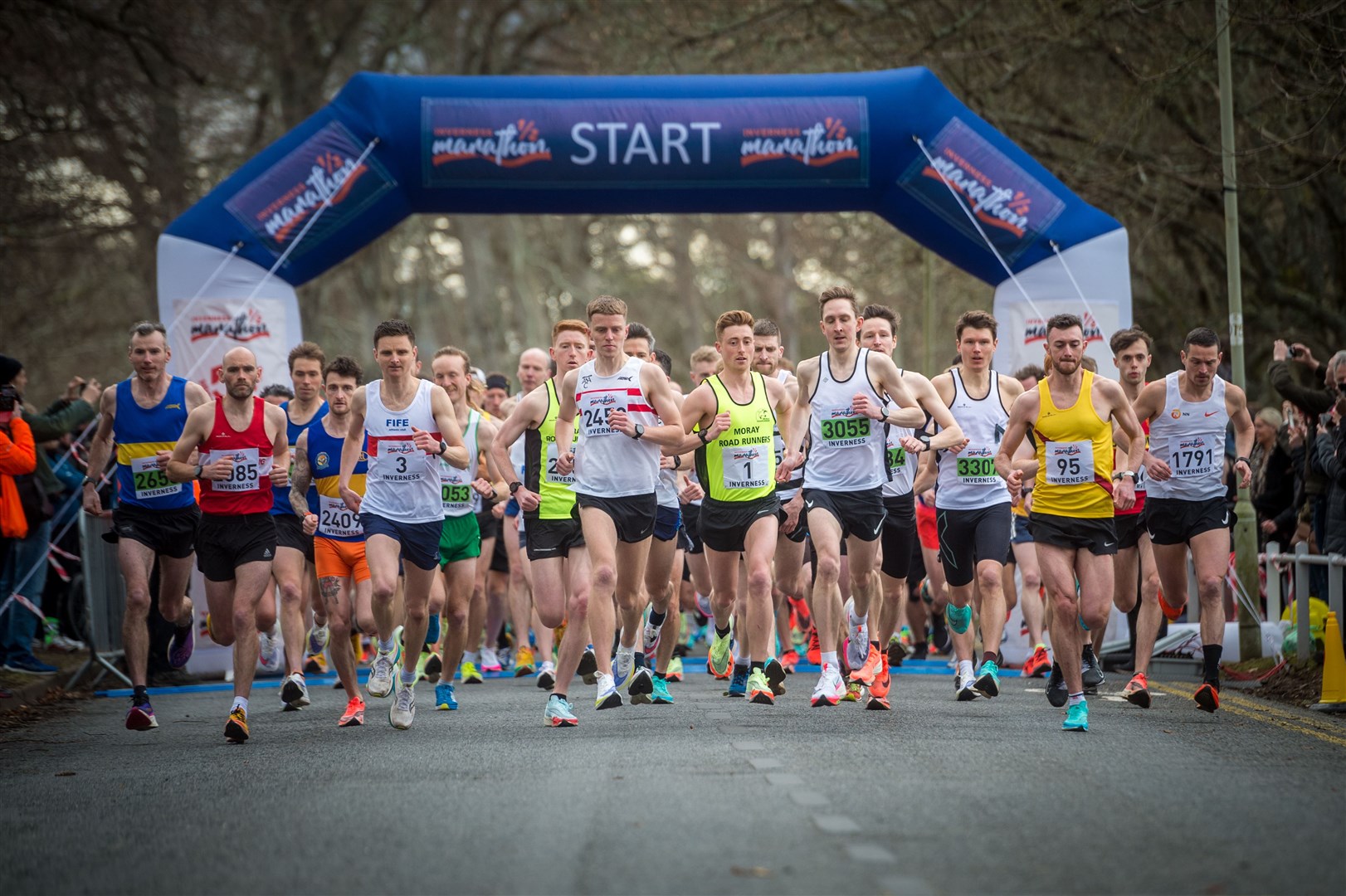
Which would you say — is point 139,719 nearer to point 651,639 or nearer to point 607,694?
point 607,694

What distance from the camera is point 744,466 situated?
11.2 meters

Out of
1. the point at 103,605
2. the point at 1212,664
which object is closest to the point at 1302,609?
the point at 1212,664

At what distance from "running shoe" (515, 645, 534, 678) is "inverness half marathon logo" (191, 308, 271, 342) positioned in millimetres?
3738

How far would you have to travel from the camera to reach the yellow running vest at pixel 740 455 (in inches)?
441

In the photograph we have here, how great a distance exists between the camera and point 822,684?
35.8 feet

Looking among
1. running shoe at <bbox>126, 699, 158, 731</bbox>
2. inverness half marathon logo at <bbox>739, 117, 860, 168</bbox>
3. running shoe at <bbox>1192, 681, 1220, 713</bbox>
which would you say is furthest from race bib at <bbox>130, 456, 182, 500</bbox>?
inverness half marathon logo at <bbox>739, 117, 860, 168</bbox>

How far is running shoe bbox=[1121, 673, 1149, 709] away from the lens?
10898mm

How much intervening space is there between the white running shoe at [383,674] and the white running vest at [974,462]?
3891mm

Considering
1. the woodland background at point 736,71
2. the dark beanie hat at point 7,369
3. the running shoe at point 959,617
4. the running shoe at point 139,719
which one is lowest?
the running shoe at point 139,719

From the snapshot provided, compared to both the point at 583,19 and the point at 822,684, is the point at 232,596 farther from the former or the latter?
the point at 583,19

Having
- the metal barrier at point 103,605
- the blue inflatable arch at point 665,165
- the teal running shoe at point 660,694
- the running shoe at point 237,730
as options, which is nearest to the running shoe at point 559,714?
the teal running shoe at point 660,694

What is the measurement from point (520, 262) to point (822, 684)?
97.8ft

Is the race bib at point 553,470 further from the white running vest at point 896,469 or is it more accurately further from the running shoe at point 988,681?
the running shoe at point 988,681

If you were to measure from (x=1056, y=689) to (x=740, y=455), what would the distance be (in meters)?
2.49
